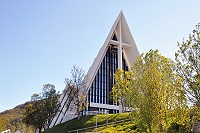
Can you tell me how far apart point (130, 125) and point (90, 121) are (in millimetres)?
7014

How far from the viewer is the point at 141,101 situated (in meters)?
12.3

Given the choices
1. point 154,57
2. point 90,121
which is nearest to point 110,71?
point 90,121

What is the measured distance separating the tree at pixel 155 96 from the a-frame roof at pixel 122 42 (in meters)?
24.3

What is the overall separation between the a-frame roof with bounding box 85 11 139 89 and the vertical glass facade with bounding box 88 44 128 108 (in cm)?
132

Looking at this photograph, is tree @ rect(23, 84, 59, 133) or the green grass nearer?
the green grass

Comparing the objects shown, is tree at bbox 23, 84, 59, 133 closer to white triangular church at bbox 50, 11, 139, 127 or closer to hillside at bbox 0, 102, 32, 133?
white triangular church at bbox 50, 11, 139, 127

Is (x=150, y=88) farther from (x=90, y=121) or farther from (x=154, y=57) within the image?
(x=90, y=121)

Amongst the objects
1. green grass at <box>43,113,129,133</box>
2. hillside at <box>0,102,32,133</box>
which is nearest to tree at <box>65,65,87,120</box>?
green grass at <box>43,113,129,133</box>

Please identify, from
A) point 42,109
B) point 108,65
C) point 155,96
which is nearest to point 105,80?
point 108,65

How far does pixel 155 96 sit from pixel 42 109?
2928cm

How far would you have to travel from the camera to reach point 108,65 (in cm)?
4122

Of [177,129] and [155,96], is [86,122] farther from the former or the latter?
[155,96]

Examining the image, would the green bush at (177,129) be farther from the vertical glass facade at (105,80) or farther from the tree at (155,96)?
the vertical glass facade at (105,80)

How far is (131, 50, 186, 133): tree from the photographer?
1165 centimetres
